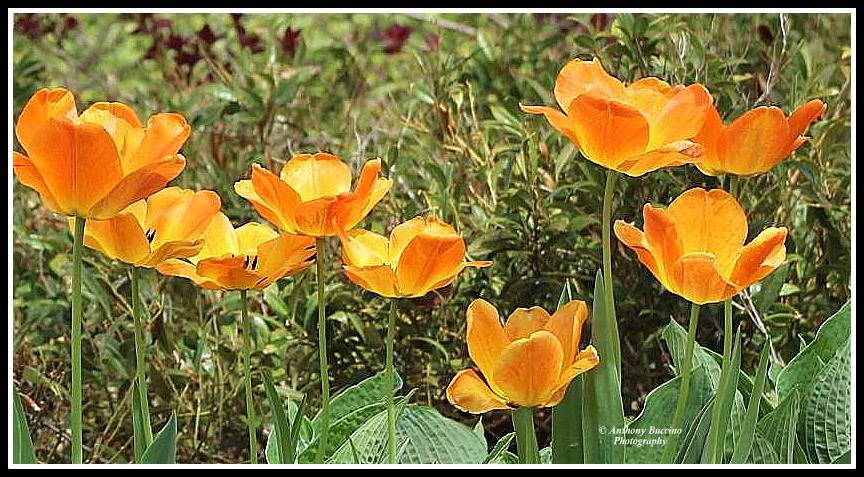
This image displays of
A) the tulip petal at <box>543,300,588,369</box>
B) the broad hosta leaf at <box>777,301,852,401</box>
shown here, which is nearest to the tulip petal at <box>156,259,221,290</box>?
the tulip petal at <box>543,300,588,369</box>

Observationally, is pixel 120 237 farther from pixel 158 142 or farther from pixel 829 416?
pixel 829 416

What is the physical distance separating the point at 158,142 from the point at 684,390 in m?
0.38

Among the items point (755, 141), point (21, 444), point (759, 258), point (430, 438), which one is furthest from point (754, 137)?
point (21, 444)

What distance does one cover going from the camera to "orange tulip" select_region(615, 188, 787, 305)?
2.38 ft

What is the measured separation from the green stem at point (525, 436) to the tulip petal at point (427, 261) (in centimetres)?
10

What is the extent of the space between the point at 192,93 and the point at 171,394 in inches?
21.7

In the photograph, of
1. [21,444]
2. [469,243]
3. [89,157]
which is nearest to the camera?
[89,157]

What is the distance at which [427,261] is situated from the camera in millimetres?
740

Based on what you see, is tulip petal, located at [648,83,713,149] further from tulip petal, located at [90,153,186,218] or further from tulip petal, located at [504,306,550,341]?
tulip petal, located at [90,153,186,218]

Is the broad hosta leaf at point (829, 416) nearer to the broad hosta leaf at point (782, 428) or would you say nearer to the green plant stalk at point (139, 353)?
the broad hosta leaf at point (782, 428)

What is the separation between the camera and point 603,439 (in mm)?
797

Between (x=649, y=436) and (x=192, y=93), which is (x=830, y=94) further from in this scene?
(x=192, y=93)
